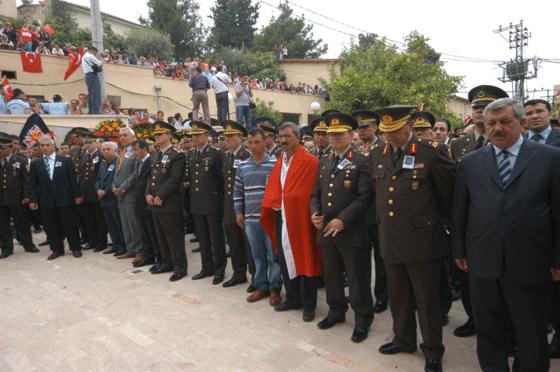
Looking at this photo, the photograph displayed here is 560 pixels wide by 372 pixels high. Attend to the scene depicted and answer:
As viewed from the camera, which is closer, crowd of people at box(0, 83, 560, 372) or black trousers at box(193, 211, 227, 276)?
crowd of people at box(0, 83, 560, 372)

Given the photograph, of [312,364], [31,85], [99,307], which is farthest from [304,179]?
[31,85]

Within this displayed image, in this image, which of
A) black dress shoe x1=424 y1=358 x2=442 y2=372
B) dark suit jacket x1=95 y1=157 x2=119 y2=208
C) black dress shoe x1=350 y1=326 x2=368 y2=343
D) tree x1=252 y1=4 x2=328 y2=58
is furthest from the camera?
tree x1=252 y1=4 x2=328 y2=58

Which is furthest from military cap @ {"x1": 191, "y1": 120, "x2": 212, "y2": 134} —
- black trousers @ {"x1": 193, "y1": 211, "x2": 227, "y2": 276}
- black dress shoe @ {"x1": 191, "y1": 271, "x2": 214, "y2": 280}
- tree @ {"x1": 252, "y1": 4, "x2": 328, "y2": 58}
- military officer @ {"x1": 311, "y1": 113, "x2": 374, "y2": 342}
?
tree @ {"x1": 252, "y1": 4, "x2": 328, "y2": 58}

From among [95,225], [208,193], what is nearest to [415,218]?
[208,193]

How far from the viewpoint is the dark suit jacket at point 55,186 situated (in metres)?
7.18

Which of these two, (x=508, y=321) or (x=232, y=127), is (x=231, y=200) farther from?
(x=508, y=321)

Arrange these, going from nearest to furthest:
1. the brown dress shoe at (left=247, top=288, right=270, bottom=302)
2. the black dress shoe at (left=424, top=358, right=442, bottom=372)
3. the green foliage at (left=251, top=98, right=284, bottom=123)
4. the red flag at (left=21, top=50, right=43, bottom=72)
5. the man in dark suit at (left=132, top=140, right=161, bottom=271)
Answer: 1. the black dress shoe at (left=424, top=358, right=442, bottom=372)
2. the brown dress shoe at (left=247, top=288, right=270, bottom=302)
3. the man in dark suit at (left=132, top=140, right=161, bottom=271)
4. the red flag at (left=21, top=50, right=43, bottom=72)
5. the green foliage at (left=251, top=98, right=284, bottom=123)

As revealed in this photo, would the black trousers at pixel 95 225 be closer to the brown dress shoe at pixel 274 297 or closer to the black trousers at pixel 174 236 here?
the black trousers at pixel 174 236

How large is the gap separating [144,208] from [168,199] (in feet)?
3.25

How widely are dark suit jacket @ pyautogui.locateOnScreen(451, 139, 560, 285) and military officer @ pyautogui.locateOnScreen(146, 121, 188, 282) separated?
413cm

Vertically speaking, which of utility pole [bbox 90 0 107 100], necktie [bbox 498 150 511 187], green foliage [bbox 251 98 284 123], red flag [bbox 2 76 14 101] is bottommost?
necktie [bbox 498 150 511 187]

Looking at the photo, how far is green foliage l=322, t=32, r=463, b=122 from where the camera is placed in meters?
18.2

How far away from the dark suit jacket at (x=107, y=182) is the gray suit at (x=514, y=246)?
6.04 m

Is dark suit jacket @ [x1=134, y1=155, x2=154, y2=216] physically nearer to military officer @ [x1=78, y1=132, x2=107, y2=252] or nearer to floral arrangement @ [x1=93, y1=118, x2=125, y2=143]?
military officer @ [x1=78, y1=132, x2=107, y2=252]
